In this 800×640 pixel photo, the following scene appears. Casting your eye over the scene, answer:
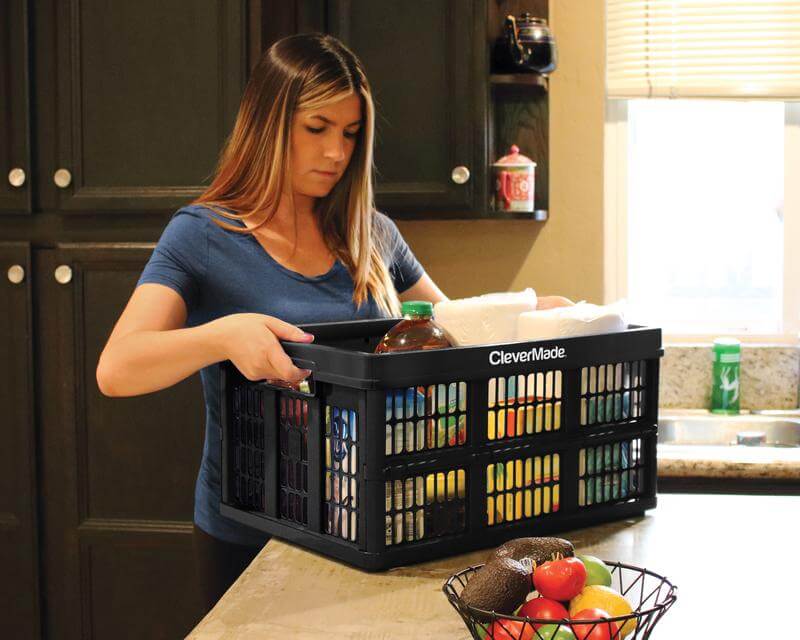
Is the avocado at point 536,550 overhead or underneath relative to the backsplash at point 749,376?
overhead

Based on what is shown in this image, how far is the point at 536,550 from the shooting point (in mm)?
1199

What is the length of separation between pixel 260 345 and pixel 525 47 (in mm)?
1600

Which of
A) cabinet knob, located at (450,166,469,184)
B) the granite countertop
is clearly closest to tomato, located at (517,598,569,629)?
the granite countertop

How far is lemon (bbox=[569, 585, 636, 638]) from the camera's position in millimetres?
1075

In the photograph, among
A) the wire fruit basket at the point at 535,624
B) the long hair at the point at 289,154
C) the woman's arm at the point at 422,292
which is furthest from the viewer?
the woman's arm at the point at 422,292

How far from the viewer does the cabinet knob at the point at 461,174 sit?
272 cm

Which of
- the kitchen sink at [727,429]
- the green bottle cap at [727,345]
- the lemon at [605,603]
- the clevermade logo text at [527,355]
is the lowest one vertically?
the kitchen sink at [727,429]

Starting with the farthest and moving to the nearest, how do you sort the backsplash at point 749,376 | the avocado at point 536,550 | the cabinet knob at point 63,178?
the backsplash at point 749,376 → the cabinet knob at point 63,178 → the avocado at point 536,550

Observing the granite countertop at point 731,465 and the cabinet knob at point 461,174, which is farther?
the cabinet knob at point 461,174

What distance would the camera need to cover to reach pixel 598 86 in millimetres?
3020

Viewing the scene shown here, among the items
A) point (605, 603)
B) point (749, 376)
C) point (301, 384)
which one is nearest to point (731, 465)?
Answer: point (749, 376)

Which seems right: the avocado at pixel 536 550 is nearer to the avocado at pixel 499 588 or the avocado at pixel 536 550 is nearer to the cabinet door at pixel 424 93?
the avocado at pixel 499 588

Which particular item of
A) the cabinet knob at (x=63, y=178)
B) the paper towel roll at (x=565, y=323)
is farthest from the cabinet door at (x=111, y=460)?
the paper towel roll at (x=565, y=323)

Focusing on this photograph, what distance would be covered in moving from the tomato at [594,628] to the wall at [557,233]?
2.05m
